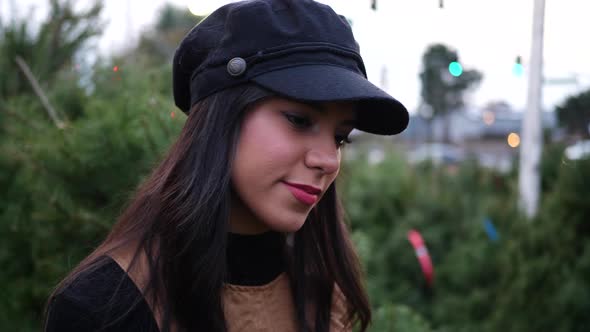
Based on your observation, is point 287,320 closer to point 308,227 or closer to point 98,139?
point 308,227

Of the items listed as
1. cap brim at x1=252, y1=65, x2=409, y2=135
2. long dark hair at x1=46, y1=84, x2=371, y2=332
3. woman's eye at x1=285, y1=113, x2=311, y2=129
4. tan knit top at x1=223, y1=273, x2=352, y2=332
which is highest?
cap brim at x1=252, y1=65, x2=409, y2=135

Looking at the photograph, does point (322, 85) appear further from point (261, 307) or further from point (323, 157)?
point (261, 307)

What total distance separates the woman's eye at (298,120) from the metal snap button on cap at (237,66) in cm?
13

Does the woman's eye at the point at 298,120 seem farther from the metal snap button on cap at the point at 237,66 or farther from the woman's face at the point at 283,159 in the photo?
the metal snap button on cap at the point at 237,66

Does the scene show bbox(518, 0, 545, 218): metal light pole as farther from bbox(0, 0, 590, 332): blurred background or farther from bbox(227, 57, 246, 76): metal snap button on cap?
bbox(227, 57, 246, 76): metal snap button on cap

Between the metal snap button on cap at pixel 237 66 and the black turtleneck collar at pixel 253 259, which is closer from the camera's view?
the metal snap button on cap at pixel 237 66

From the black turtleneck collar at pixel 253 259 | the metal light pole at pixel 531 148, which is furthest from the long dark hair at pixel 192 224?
the metal light pole at pixel 531 148

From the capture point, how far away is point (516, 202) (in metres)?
5.51

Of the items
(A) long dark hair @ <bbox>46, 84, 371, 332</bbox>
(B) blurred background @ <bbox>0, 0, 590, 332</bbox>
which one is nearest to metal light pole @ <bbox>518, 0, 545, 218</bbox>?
(B) blurred background @ <bbox>0, 0, 590, 332</bbox>

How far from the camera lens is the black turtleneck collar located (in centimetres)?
164

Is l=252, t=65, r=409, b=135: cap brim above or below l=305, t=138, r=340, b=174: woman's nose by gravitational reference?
above

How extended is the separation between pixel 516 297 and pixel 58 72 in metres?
2.73

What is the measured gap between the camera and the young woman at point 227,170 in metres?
1.44

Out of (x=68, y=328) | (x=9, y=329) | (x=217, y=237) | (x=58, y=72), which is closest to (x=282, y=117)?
(x=217, y=237)
